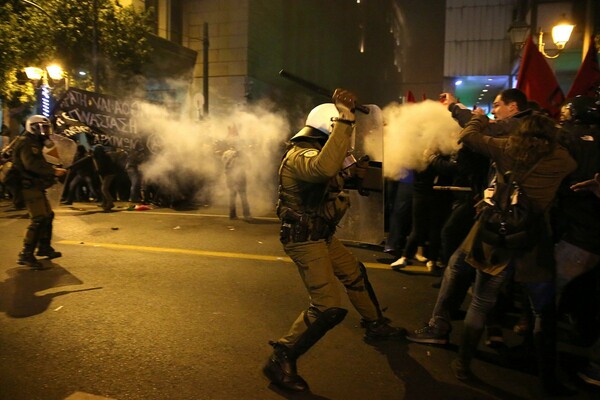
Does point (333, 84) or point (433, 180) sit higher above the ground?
point (333, 84)

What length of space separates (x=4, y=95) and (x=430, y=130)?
13.2 metres

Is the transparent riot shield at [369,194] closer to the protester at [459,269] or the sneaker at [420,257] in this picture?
the sneaker at [420,257]

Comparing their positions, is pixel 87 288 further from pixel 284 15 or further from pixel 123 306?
pixel 284 15

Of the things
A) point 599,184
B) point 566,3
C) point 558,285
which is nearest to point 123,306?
point 558,285

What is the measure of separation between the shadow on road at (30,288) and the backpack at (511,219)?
394 cm

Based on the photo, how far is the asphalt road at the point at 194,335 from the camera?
311 centimetres

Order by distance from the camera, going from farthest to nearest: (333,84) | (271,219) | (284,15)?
(333,84), (284,15), (271,219)

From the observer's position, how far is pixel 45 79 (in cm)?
1389

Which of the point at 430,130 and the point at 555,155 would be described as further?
the point at 430,130

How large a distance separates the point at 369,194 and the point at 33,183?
416 centimetres

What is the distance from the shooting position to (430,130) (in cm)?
571

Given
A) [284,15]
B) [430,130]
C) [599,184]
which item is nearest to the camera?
[599,184]

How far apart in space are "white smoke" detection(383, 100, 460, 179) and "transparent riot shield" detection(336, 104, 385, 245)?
29 cm

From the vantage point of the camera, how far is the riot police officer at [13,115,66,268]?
5.93 meters
